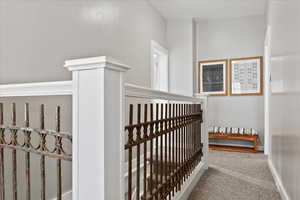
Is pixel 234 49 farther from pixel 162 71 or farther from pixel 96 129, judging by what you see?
pixel 96 129

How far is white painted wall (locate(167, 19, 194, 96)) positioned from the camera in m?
4.78

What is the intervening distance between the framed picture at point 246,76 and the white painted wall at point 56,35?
2.50m

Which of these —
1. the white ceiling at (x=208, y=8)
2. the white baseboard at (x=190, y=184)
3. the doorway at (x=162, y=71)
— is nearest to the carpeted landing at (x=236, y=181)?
the white baseboard at (x=190, y=184)

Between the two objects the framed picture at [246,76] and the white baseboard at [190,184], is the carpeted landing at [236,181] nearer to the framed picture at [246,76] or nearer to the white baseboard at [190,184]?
the white baseboard at [190,184]

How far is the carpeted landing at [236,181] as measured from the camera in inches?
85.3

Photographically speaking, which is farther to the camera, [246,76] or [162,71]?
[162,71]

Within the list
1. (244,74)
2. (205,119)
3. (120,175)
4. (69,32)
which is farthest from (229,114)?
(120,175)

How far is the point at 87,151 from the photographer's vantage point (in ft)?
2.48

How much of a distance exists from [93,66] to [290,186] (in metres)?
1.82

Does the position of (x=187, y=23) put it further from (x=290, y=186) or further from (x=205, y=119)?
Answer: (x=290, y=186)

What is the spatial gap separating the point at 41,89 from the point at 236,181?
95.4 inches

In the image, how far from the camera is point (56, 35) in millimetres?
2047

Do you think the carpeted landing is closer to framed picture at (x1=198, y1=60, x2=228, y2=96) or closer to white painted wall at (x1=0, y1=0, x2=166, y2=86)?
framed picture at (x1=198, y1=60, x2=228, y2=96)

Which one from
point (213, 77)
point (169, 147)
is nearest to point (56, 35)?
point (169, 147)
